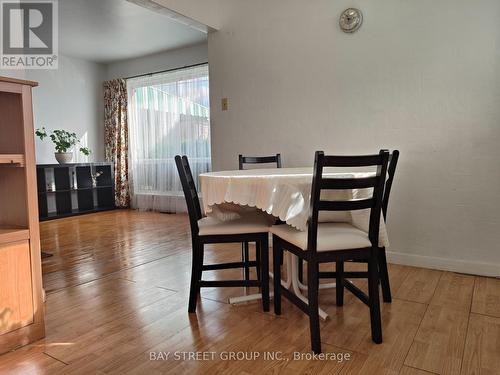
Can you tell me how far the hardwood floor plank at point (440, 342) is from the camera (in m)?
1.48

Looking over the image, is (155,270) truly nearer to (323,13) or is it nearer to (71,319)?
(71,319)

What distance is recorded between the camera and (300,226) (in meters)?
1.72

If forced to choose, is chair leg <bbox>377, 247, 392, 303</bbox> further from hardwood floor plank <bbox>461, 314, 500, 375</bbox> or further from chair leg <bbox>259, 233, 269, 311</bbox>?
chair leg <bbox>259, 233, 269, 311</bbox>

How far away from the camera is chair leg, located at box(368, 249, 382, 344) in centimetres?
A: 165

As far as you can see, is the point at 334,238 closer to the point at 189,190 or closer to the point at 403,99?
the point at 189,190

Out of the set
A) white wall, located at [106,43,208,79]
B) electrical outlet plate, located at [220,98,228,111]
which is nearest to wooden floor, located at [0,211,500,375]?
electrical outlet plate, located at [220,98,228,111]

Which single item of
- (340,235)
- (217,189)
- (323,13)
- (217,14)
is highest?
(217,14)

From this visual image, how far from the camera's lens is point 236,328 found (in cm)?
184

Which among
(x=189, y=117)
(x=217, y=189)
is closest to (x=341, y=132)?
(x=217, y=189)

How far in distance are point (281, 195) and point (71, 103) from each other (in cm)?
552

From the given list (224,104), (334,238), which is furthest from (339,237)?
(224,104)

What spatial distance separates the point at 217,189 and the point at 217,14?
97.6 inches

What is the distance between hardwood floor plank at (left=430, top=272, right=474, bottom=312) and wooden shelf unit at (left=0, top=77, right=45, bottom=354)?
Result: 218cm
